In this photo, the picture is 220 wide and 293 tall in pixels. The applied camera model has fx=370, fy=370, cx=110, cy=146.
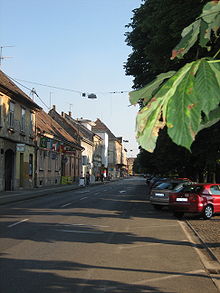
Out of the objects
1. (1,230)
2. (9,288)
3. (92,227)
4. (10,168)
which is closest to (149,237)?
(92,227)

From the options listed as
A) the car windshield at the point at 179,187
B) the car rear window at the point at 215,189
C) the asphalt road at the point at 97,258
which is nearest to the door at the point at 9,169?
the car windshield at the point at 179,187

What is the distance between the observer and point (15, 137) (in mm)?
31422

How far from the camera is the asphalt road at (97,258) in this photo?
5.89 meters

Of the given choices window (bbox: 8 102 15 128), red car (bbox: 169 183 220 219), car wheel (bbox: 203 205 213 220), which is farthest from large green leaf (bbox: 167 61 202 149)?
window (bbox: 8 102 15 128)

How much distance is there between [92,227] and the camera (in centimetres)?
1223

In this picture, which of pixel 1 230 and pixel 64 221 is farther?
pixel 64 221

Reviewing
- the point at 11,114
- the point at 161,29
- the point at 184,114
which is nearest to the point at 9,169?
the point at 11,114

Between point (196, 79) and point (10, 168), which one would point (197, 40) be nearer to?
point (196, 79)

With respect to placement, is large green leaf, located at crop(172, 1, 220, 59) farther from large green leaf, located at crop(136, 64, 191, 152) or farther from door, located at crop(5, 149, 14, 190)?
door, located at crop(5, 149, 14, 190)

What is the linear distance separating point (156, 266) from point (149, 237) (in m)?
3.51

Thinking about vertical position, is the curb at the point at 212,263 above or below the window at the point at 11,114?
below

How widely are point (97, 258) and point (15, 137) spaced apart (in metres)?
25.1

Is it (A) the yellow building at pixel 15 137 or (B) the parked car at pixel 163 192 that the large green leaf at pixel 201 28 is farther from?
(A) the yellow building at pixel 15 137

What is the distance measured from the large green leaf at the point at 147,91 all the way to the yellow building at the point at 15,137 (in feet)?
89.9
